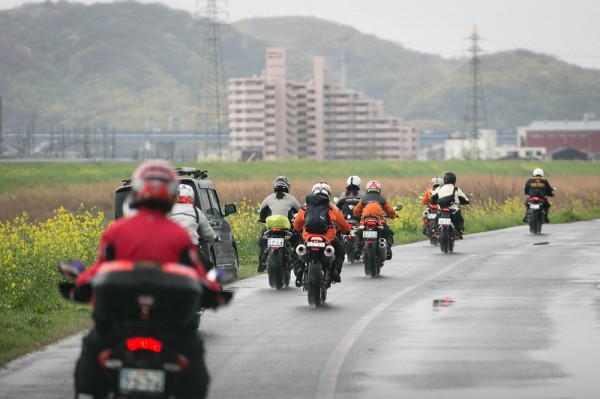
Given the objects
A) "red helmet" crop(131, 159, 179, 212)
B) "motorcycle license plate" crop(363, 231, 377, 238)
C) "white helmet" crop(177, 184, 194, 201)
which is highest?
"red helmet" crop(131, 159, 179, 212)

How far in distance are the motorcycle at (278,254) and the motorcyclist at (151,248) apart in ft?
44.6

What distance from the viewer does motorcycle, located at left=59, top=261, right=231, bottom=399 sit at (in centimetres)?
761

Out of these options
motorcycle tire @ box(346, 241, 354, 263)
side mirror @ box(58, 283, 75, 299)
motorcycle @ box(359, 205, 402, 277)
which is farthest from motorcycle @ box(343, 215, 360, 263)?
side mirror @ box(58, 283, 75, 299)

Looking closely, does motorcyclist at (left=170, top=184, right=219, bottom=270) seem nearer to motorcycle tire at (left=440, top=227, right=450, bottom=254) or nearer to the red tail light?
the red tail light

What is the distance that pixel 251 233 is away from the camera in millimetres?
33062

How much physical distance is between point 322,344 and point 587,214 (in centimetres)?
3937

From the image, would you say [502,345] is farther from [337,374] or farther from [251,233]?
[251,233]

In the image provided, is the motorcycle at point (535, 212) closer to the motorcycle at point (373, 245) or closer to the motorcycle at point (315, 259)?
the motorcycle at point (373, 245)

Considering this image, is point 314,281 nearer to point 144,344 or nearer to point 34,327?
point 34,327

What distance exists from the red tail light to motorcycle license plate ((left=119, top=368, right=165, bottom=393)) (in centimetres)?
13

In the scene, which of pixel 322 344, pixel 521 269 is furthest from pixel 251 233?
pixel 322 344

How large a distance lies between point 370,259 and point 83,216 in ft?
29.3

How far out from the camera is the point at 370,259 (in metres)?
24.1

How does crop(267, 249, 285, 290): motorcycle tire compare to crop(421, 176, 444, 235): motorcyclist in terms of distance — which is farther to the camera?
crop(421, 176, 444, 235): motorcyclist
